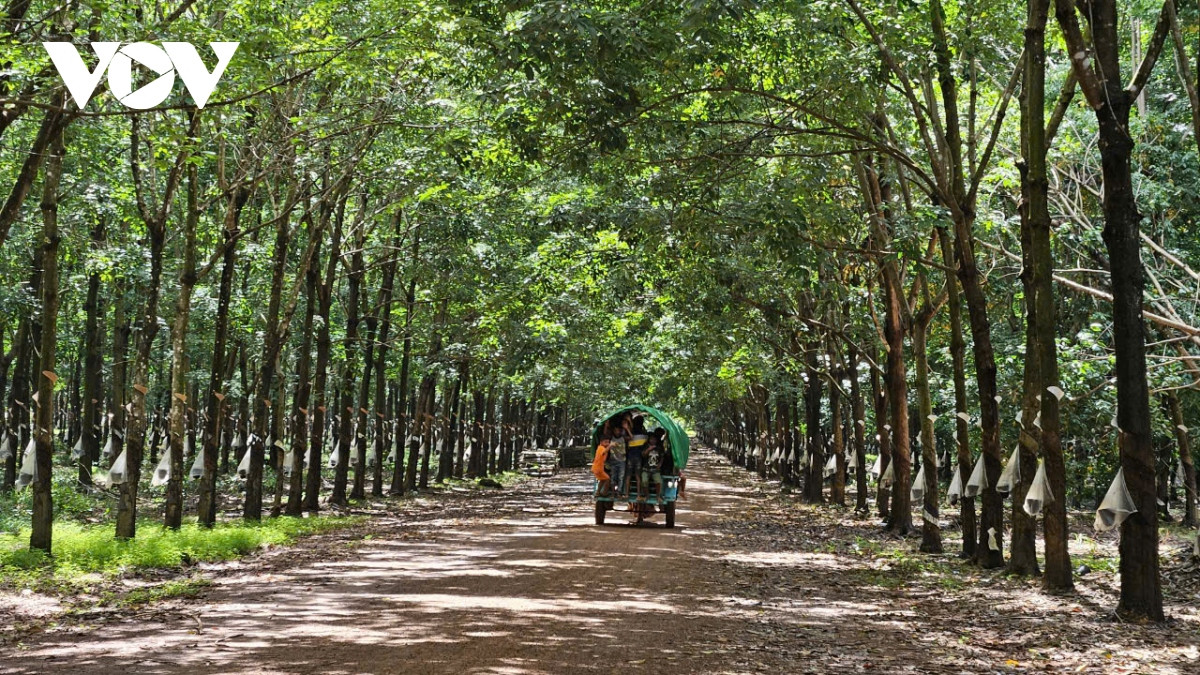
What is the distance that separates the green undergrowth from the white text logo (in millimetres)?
6477

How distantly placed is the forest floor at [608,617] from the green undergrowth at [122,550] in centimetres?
53

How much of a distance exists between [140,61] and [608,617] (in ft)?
21.7

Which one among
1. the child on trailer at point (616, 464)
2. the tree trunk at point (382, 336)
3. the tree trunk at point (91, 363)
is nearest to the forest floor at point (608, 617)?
the child on trailer at point (616, 464)

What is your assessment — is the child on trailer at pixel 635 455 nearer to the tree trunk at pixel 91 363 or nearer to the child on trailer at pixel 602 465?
the child on trailer at pixel 602 465

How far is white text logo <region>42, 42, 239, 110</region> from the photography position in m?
8.10

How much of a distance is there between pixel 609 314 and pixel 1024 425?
1974 cm

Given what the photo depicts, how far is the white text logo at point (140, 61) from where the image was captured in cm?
810

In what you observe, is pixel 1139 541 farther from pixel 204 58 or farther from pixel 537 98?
pixel 204 58

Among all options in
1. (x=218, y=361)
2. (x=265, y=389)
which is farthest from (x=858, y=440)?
(x=218, y=361)

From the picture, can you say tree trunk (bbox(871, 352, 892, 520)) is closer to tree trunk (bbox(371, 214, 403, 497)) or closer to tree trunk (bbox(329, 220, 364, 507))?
tree trunk (bbox(371, 214, 403, 497))

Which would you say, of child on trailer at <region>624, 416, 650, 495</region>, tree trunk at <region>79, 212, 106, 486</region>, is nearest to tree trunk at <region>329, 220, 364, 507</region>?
tree trunk at <region>79, 212, 106, 486</region>

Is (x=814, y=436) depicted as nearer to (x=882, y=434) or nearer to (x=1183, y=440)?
(x=882, y=434)

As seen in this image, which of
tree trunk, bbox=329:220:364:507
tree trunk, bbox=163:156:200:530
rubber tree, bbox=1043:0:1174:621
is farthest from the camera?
tree trunk, bbox=329:220:364:507

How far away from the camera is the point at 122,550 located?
1449cm
